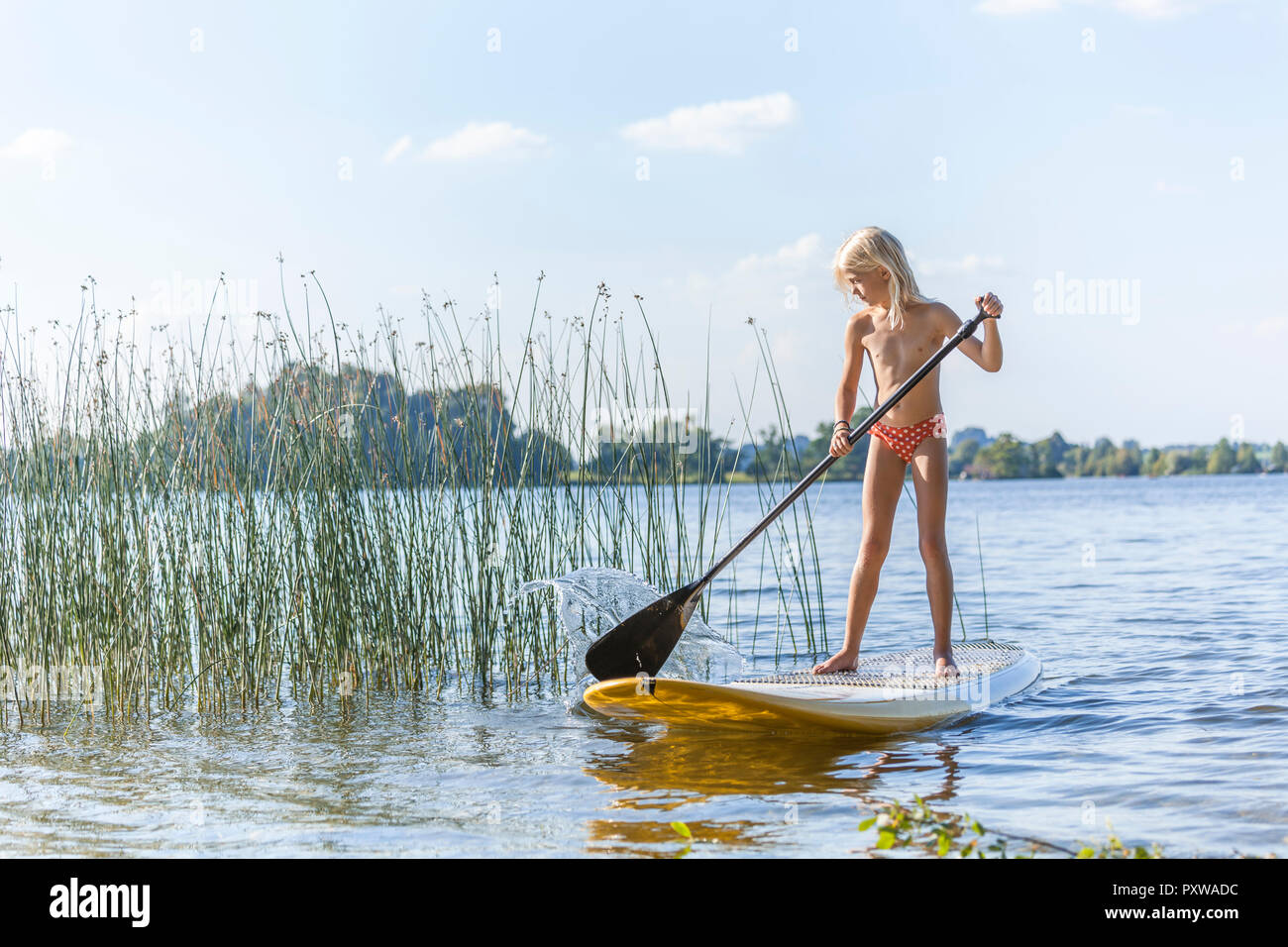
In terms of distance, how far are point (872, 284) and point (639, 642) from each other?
5.91 feet

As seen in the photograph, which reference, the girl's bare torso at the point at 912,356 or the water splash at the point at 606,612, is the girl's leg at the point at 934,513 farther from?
the water splash at the point at 606,612

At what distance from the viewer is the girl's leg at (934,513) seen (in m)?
4.89

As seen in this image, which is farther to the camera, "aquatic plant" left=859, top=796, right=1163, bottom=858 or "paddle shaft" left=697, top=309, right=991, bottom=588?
"paddle shaft" left=697, top=309, right=991, bottom=588

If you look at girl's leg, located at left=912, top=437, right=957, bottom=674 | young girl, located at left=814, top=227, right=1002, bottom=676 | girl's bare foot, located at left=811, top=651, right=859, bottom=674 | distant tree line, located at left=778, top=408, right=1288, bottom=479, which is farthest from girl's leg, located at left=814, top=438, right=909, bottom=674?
distant tree line, located at left=778, top=408, right=1288, bottom=479

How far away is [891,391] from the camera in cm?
496

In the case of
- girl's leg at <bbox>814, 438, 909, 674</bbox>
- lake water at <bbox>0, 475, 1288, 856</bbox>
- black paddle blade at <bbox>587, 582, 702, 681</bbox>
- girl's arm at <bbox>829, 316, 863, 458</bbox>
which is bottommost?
lake water at <bbox>0, 475, 1288, 856</bbox>

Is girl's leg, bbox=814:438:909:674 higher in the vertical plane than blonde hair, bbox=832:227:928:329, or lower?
lower

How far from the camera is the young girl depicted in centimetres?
488

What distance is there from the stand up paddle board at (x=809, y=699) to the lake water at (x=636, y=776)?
3.2 inches

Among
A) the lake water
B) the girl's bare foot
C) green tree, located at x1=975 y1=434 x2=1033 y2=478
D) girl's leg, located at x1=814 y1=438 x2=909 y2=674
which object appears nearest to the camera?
the lake water

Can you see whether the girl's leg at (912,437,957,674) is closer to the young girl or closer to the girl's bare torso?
the young girl

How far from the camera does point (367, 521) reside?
563 centimetres
